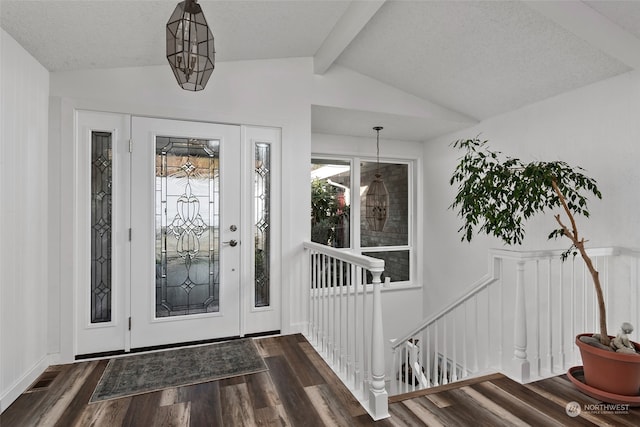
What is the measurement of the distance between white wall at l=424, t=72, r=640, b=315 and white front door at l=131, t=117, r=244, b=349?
221cm

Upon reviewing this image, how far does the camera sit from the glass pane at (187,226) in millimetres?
2936

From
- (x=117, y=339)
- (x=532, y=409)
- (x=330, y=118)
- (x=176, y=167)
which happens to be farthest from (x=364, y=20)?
(x=117, y=339)

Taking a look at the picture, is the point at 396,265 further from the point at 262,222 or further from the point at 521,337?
the point at 521,337

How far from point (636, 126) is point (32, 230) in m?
4.37

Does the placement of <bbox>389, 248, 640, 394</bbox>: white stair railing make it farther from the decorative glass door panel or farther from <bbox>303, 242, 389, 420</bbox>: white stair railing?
the decorative glass door panel

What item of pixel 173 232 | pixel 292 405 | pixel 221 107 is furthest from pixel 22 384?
pixel 221 107

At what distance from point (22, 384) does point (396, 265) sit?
13.3 ft

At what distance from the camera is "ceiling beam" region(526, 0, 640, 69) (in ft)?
7.13

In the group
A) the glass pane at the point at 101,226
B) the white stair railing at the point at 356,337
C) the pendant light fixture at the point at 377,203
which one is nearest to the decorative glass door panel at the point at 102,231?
the glass pane at the point at 101,226

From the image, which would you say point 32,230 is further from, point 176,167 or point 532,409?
point 532,409

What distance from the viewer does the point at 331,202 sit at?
15.1 feet

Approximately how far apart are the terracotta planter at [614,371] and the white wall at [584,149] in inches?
40.4

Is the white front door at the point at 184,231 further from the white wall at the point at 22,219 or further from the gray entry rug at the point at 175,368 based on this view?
the white wall at the point at 22,219

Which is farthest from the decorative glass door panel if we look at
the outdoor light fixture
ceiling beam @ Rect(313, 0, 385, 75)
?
ceiling beam @ Rect(313, 0, 385, 75)
